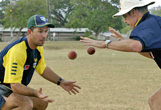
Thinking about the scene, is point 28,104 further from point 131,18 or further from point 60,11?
point 60,11

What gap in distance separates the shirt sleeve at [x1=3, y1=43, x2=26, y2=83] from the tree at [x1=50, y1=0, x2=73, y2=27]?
70.3 meters

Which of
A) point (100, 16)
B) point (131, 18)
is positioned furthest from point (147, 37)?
point (100, 16)

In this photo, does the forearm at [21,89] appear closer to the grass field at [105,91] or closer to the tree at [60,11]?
the grass field at [105,91]

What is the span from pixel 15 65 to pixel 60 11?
243 ft

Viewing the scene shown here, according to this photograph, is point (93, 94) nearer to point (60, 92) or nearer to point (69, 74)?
point (60, 92)

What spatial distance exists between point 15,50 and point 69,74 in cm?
814

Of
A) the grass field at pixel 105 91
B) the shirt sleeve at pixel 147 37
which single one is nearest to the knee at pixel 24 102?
the shirt sleeve at pixel 147 37

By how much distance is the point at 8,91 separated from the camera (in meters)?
5.03

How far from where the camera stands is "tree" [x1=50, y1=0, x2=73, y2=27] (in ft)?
246

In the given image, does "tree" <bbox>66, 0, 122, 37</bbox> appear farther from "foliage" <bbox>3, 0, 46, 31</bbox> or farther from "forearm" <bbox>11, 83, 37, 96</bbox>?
"forearm" <bbox>11, 83, 37, 96</bbox>

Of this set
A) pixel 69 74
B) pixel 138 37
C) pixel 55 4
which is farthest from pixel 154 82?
pixel 55 4

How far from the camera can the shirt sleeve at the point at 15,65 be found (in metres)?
4.66

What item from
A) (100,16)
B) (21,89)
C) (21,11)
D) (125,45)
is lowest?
(21,89)

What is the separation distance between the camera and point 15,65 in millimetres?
4688
